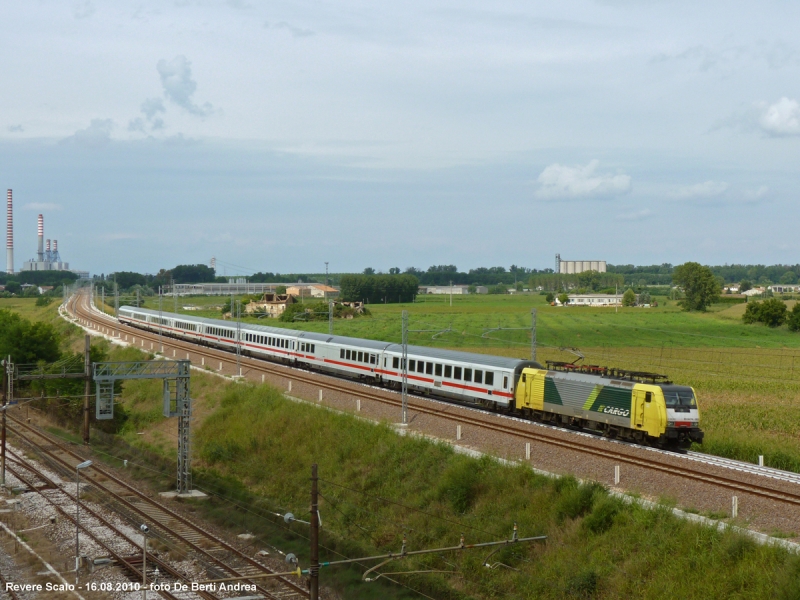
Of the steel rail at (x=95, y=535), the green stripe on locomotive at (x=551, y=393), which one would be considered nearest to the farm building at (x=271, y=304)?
the steel rail at (x=95, y=535)

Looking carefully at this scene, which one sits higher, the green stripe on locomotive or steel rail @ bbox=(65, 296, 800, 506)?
the green stripe on locomotive

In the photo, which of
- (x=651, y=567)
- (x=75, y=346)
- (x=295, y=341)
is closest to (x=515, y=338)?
(x=295, y=341)

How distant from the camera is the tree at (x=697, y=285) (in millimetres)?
131375

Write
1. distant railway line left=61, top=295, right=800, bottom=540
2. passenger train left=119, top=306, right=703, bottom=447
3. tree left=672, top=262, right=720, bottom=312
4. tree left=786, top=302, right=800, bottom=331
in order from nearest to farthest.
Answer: distant railway line left=61, top=295, right=800, bottom=540 → passenger train left=119, top=306, right=703, bottom=447 → tree left=786, top=302, right=800, bottom=331 → tree left=672, top=262, right=720, bottom=312

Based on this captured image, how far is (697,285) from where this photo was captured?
131625mm

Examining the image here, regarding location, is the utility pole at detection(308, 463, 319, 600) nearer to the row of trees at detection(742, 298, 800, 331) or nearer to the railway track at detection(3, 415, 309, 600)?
the railway track at detection(3, 415, 309, 600)

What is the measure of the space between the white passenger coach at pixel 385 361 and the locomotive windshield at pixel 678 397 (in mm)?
9568

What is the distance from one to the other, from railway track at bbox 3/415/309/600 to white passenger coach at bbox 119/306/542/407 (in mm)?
16532

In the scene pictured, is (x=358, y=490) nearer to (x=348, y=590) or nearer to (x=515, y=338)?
(x=348, y=590)

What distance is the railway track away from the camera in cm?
2441

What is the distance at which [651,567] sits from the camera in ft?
67.7

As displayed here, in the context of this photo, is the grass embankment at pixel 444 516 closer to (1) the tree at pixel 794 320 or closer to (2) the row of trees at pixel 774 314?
(1) the tree at pixel 794 320

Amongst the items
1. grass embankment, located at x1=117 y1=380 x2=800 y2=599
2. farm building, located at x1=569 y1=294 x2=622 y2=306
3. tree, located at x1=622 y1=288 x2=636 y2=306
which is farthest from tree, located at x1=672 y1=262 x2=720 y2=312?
grass embankment, located at x1=117 y1=380 x2=800 y2=599

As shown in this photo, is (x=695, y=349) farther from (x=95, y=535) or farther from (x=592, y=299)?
(x=592, y=299)
